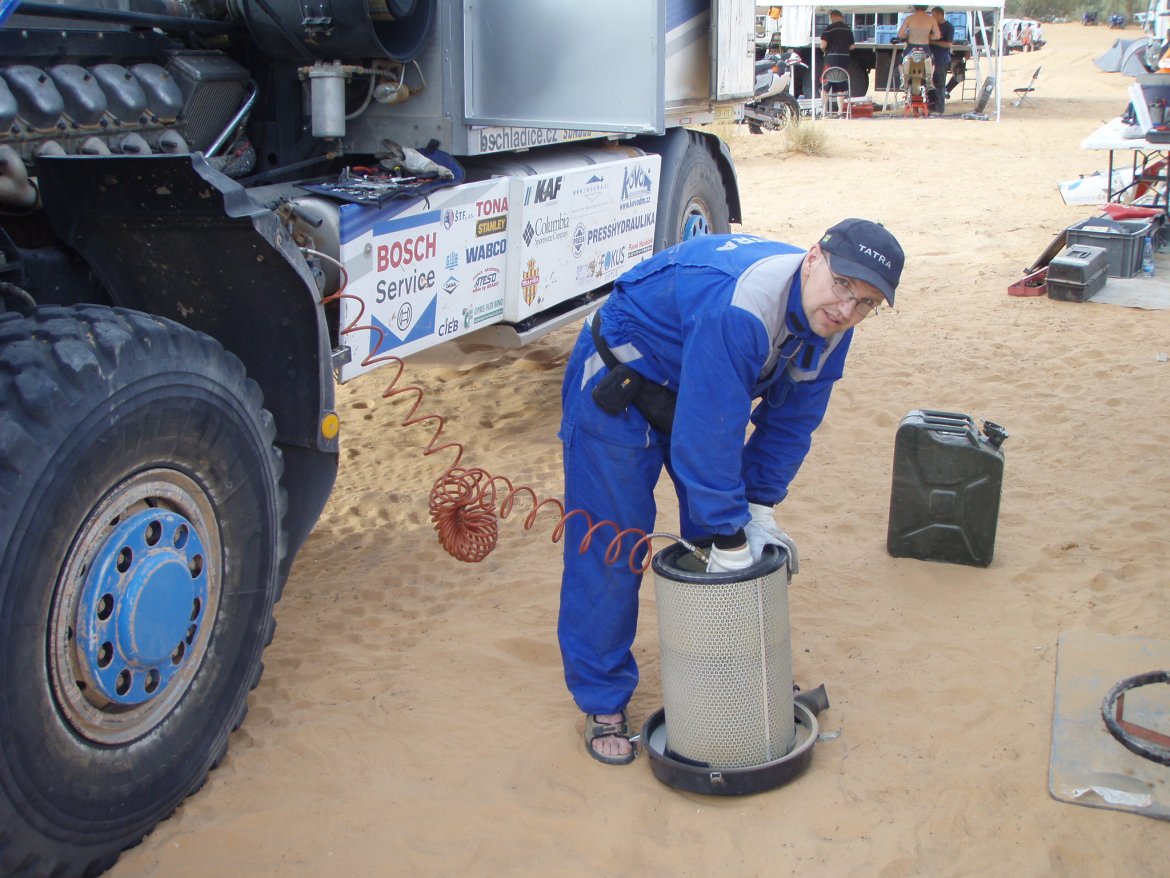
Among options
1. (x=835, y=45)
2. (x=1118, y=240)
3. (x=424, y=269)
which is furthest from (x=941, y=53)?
(x=424, y=269)

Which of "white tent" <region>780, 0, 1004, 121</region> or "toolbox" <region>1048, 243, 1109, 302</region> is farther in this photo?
"white tent" <region>780, 0, 1004, 121</region>

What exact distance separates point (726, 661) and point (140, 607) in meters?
1.46

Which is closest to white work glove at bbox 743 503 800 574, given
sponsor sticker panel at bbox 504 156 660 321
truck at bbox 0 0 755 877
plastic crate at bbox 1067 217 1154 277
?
truck at bbox 0 0 755 877

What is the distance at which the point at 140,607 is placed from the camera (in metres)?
2.71

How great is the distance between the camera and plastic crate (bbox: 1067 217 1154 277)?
8836 millimetres

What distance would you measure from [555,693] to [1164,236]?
853 cm

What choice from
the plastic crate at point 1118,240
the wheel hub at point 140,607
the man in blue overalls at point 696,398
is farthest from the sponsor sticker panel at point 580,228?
the plastic crate at point 1118,240

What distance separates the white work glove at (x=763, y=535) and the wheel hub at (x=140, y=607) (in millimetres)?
1446

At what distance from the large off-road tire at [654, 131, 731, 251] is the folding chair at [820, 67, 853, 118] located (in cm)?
1626

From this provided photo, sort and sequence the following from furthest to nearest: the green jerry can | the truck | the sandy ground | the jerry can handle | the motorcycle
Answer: the motorcycle
the jerry can handle
the green jerry can
the sandy ground
the truck

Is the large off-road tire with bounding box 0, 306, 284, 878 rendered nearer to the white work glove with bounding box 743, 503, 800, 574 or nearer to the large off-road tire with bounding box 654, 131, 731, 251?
the white work glove with bounding box 743, 503, 800, 574

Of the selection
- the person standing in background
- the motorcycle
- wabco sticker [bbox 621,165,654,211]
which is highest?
the person standing in background

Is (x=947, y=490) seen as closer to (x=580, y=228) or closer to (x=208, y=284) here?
(x=580, y=228)

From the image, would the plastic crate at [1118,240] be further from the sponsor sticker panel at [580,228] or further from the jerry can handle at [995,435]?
the jerry can handle at [995,435]
